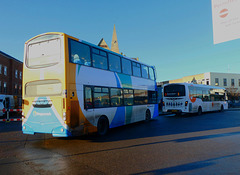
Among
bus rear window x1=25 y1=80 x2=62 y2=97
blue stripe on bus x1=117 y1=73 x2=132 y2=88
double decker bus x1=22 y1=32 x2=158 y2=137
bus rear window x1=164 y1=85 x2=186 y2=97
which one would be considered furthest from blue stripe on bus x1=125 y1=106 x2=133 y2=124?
bus rear window x1=164 y1=85 x2=186 y2=97

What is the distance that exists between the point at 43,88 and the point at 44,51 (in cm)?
144

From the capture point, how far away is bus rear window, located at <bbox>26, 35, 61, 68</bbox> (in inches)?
296

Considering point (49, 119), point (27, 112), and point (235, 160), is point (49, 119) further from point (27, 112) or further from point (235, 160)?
point (235, 160)

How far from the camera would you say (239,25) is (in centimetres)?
678

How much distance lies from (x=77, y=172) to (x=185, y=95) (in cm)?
1541

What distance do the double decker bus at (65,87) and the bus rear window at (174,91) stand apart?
10.5 m

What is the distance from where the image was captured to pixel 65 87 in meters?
7.17

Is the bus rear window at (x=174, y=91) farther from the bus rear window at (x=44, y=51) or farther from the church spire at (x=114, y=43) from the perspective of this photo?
the church spire at (x=114, y=43)

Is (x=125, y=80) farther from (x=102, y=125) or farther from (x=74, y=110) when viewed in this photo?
(x=74, y=110)

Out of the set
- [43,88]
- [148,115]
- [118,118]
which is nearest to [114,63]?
[118,118]

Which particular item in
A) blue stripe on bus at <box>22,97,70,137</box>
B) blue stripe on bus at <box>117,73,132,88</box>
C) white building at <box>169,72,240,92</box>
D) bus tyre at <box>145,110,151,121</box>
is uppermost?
white building at <box>169,72,240,92</box>

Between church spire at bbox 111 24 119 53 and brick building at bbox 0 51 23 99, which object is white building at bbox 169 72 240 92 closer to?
church spire at bbox 111 24 119 53

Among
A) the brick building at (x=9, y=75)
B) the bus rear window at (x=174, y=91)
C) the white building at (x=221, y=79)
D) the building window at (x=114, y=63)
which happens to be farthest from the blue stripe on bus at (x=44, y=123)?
the white building at (x=221, y=79)

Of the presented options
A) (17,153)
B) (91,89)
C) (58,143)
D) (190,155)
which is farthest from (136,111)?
(17,153)
